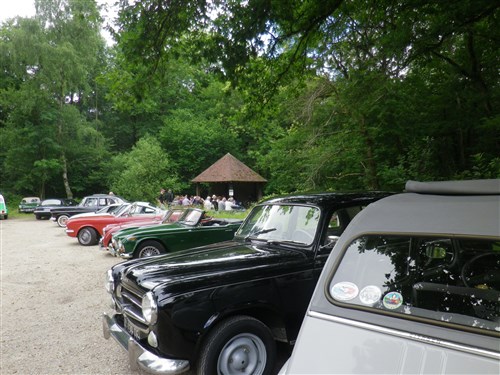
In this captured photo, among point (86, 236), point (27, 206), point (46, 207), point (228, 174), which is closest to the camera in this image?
point (86, 236)

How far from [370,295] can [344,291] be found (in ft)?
0.45

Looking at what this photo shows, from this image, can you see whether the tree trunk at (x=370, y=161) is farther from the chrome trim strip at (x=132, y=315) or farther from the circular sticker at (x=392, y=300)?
the circular sticker at (x=392, y=300)

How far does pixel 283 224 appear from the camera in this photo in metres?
4.27

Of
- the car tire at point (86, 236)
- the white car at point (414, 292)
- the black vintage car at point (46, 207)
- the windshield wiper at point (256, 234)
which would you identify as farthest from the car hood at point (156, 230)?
the black vintage car at point (46, 207)

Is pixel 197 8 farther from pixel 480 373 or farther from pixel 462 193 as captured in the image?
pixel 480 373

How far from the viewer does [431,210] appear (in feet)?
A: 5.90

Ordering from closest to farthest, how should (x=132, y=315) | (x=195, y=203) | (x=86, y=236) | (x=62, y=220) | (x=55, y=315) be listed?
1. (x=132, y=315)
2. (x=55, y=315)
3. (x=86, y=236)
4. (x=62, y=220)
5. (x=195, y=203)

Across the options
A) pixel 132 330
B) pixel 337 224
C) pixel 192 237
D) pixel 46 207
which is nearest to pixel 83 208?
pixel 46 207

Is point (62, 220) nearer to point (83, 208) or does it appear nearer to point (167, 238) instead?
point (83, 208)

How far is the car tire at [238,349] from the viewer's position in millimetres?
3098

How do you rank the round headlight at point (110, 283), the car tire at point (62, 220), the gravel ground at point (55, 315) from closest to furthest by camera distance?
the gravel ground at point (55, 315), the round headlight at point (110, 283), the car tire at point (62, 220)

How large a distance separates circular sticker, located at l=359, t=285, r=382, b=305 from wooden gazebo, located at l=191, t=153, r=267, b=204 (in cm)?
2789

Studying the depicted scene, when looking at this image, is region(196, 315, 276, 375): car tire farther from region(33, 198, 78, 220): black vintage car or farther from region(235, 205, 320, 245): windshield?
region(33, 198, 78, 220): black vintage car

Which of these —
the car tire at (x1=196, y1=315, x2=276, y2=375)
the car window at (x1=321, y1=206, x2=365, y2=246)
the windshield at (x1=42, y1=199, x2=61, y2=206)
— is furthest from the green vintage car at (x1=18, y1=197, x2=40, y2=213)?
the car window at (x1=321, y1=206, x2=365, y2=246)
